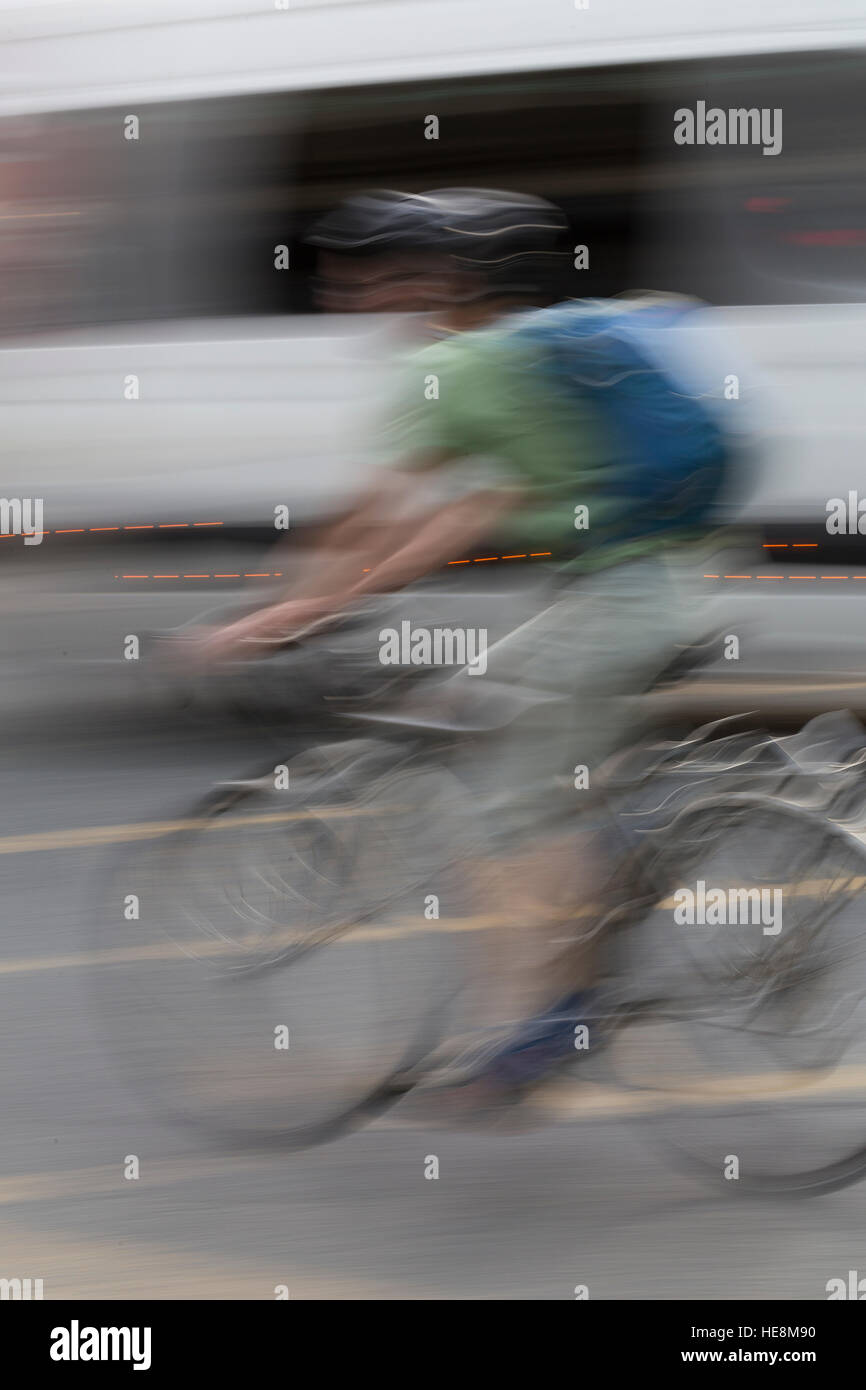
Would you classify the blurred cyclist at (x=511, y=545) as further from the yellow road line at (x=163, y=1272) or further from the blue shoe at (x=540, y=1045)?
the yellow road line at (x=163, y=1272)

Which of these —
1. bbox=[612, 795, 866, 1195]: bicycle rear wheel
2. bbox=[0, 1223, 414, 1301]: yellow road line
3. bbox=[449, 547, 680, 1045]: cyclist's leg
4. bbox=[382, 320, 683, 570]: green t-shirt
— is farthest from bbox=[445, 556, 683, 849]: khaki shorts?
bbox=[0, 1223, 414, 1301]: yellow road line

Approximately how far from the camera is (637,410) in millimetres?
2719

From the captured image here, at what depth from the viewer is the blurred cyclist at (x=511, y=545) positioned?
2715mm

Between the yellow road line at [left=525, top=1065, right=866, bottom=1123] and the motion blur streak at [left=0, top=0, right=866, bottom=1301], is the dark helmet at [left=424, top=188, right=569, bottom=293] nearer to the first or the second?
the motion blur streak at [left=0, top=0, right=866, bottom=1301]

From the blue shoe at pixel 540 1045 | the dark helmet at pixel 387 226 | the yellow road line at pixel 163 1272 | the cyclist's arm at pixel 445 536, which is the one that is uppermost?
the dark helmet at pixel 387 226

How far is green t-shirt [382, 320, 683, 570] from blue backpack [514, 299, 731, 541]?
0.02m

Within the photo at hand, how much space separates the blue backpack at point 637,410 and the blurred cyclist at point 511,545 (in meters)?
0.03

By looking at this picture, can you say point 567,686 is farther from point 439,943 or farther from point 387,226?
point 387,226

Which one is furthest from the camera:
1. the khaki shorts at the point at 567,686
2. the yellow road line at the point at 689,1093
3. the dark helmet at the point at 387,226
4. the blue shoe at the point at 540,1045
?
the yellow road line at the point at 689,1093

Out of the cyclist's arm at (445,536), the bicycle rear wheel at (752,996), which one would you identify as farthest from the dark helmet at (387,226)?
the bicycle rear wheel at (752,996)

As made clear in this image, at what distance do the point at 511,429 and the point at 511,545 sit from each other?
0.27 meters

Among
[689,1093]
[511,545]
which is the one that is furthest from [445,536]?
[689,1093]

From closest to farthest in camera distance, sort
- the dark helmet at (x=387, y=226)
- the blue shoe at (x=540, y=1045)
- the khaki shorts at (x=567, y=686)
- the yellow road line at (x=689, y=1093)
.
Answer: the dark helmet at (x=387, y=226) → the khaki shorts at (x=567, y=686) → the blue shoe at (x=540, y=1045) → the yellow road line at (x=689, y=1093)

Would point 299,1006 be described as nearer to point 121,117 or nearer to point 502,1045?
point 502,1045
